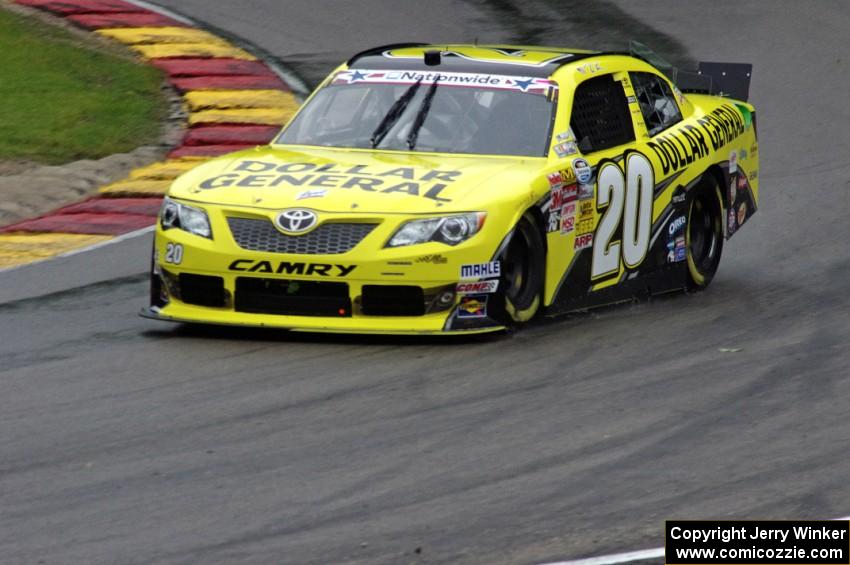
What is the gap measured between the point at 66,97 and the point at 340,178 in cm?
791

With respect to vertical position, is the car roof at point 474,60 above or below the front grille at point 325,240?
above

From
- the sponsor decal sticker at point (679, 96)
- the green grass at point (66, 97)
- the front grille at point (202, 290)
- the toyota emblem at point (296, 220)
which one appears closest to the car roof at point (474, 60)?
the sponsor decal sticker at point (679, 96)

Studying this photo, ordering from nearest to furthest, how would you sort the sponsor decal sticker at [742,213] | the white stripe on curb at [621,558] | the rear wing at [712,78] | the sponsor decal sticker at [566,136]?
the white stripe on curb at [621,558], the sponsor decal sticker at [566,136], the sponsor decal sticker at [742,213], the rear wing at [712,78]

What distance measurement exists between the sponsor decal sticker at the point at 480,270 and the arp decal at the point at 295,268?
53 cm

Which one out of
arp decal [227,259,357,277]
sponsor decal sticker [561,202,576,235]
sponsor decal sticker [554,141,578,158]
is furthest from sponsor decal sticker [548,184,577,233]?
arp decal [227,259,357,277]

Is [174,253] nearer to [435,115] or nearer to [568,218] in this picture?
[435,115]

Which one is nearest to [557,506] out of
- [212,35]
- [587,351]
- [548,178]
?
[587,351]

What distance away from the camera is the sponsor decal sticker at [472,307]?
843 centimetres

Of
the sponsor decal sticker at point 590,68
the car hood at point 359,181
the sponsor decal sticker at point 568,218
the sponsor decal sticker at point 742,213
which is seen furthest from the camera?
the sponsor decal sticker at point 742,213

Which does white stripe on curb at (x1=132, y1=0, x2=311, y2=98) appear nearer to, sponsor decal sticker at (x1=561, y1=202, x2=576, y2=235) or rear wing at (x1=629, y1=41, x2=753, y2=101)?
rear wing at (x1=629, y1=41, x2=753, y2=101)

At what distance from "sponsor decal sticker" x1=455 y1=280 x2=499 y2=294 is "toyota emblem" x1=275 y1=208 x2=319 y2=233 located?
76 centimetres

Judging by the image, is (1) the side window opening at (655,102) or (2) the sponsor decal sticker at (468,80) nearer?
(2) the sponsor decal sticker at (468,80)

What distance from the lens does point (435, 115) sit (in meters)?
9.52

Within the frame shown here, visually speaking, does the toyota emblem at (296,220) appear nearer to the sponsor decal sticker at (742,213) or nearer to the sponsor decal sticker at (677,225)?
the sponsor decal sticker at (677,225)
